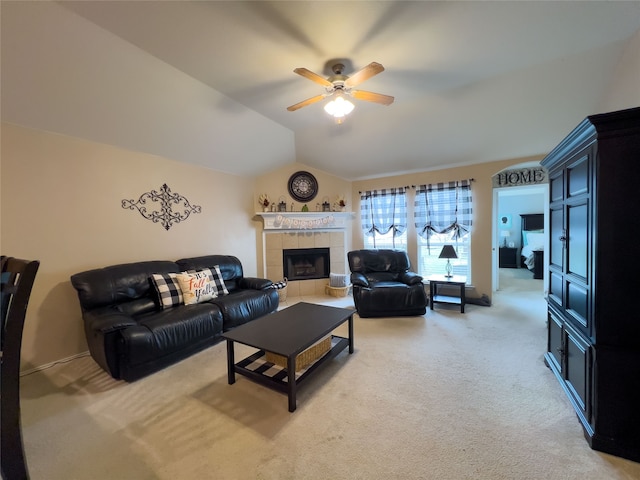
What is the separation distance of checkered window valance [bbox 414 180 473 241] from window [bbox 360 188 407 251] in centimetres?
29

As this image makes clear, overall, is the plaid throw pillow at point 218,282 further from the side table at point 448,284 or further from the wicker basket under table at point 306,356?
the side table at point 448,284

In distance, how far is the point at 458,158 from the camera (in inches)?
164

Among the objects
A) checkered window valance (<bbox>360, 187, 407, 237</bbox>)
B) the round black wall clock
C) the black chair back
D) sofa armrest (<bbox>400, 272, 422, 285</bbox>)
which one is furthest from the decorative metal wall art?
sofa armrest (<bbox>400, 272, 422, 285</bbox>)

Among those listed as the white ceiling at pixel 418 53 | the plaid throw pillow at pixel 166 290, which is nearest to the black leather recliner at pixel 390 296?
the white ceiling at pixel 418 53

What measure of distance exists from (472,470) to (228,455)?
53.6 inches

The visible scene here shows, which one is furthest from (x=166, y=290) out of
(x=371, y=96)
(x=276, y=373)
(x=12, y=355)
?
(x=371, y=96)

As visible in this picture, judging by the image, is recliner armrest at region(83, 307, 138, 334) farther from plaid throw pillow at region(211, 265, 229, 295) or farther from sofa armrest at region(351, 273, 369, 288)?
sofa armrest at region(351, 273, 369, 288)

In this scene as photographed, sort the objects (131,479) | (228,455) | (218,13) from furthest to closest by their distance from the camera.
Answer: (218,13)
(228,455)
(131,479)

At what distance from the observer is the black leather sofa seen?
2.22 m

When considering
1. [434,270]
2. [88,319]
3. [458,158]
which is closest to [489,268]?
[434,270]

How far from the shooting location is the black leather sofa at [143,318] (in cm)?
222

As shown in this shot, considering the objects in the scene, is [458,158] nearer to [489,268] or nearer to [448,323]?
[489,268]

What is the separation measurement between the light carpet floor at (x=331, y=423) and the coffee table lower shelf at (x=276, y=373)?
13 cm

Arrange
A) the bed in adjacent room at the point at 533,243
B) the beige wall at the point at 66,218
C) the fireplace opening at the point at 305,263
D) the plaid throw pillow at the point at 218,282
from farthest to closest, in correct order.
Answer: the bed in adjacent room at the point at 533,243, the fireplace opening at the point at 305,263, the plaid throw pillow at the point at 218,282, the beige wall at the point at 66,218
